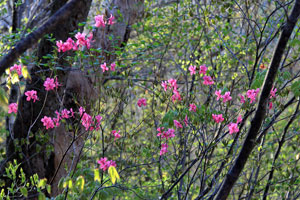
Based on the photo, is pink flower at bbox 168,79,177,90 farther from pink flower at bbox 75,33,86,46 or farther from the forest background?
pink flower at bbox 75,33,86,46

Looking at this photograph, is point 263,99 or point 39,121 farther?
point 39,121

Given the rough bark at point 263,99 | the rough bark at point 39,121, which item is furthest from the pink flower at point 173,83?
the rough bark at point 263,99

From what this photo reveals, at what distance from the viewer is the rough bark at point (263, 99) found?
4.73ft

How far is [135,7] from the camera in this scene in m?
Result: 4.48

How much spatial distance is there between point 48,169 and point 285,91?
237cm

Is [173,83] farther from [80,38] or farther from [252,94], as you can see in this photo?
[80,38]

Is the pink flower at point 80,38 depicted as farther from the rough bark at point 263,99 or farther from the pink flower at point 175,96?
the rough bark at point 263,99

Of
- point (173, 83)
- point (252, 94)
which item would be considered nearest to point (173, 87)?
point (173, 83)

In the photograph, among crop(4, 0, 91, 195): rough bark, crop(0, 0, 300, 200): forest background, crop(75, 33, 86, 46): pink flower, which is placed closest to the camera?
crop(0, 0, 300, 200): forest background

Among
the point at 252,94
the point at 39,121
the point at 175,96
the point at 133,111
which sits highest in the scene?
the point at 252,94

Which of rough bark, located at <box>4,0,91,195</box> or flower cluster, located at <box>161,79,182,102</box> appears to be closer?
flower cluster, located at <box>161,79,182,102</box>

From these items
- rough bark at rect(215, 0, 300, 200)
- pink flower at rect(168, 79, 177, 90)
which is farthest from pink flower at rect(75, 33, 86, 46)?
rough bark at rect(215, 0, 300, 200)

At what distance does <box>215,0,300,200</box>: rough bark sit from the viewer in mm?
1441

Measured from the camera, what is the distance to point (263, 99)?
4.97 feet
